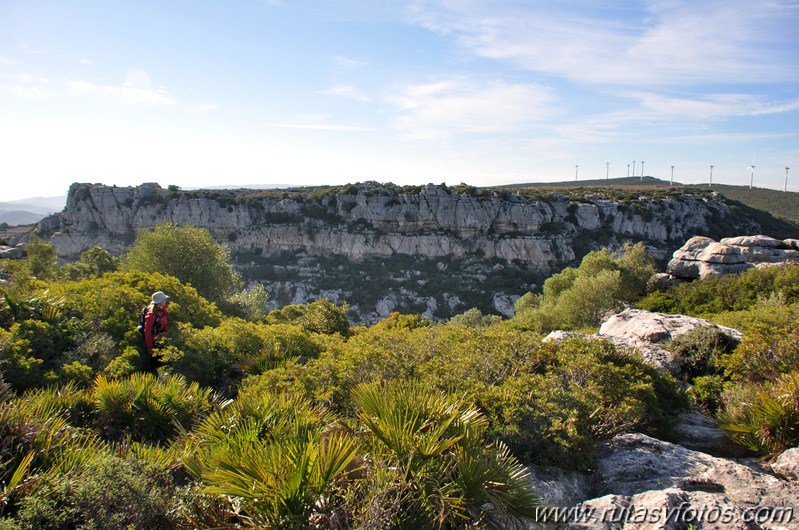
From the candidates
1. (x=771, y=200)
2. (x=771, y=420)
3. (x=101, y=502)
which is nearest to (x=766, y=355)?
(x=771, y=420)

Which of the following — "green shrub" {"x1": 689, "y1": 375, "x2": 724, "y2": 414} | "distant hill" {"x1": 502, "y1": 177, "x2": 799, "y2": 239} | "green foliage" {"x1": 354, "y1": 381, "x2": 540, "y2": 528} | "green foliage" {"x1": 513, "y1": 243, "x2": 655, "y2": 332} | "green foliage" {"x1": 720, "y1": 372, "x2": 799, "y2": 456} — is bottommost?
"green foliage" {"x1": 513, "y1": 243, "x2": 655, "y2": 332}

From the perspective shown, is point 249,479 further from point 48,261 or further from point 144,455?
point 48,261

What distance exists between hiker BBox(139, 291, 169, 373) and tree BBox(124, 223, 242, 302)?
13.0 m

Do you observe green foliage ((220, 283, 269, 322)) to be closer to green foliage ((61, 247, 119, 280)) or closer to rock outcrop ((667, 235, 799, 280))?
green foliage ((61, 247, 119, 280))

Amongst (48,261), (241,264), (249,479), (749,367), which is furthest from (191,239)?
(241,264)

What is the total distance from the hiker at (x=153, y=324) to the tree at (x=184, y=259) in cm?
1301

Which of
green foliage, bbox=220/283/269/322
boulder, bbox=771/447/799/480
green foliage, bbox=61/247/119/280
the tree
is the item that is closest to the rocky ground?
boulder, bbox=771/447/799/480

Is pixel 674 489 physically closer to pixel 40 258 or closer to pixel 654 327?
pixel 654 327

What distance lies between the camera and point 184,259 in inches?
845

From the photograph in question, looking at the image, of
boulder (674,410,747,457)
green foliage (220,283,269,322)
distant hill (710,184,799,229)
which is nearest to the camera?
boulder (674,410,747,457)

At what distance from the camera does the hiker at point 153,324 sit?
8359 mm

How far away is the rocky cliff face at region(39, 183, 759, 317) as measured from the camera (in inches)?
2138

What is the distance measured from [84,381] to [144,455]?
3.99 meters

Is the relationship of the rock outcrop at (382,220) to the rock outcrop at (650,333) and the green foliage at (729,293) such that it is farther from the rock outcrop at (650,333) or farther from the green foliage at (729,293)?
the rock outcrop at (650,333)
